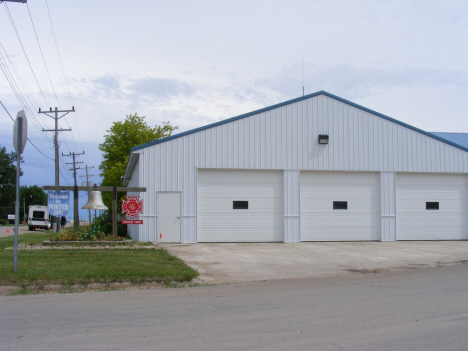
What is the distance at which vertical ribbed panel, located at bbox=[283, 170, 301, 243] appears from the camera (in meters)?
20.4

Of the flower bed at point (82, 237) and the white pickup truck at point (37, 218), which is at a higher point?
the flower bed at point (82, 237)

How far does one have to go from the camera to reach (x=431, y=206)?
2198 centimetres

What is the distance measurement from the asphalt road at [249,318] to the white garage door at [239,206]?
10259 mm

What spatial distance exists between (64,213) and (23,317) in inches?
410

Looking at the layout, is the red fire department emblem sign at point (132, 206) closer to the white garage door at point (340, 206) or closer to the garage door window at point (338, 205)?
the white garage door at point (340, 206)

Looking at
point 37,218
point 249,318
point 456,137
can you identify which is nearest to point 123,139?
point 37,218

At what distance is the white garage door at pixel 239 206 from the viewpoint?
20094 mm

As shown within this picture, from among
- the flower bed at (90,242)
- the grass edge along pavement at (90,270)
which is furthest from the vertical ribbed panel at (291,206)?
the grass edge along pavement at (90,270)

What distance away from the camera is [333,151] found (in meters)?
20.9

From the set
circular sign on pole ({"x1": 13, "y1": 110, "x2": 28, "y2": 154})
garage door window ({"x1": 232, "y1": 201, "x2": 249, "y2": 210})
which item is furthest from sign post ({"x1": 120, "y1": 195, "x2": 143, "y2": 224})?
circular sign on pole ({"x1": 13, "y1": 110, "x2": 28, "y2": 154})

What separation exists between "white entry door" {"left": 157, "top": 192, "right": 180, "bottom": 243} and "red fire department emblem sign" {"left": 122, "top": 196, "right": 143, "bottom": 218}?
1.21m

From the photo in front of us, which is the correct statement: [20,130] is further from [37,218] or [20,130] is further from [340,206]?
[37,218]

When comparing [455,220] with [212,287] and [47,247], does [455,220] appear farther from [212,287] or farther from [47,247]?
[47,247]

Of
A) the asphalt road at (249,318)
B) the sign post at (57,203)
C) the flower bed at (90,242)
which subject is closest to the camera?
the asphalt road at (249,318)
